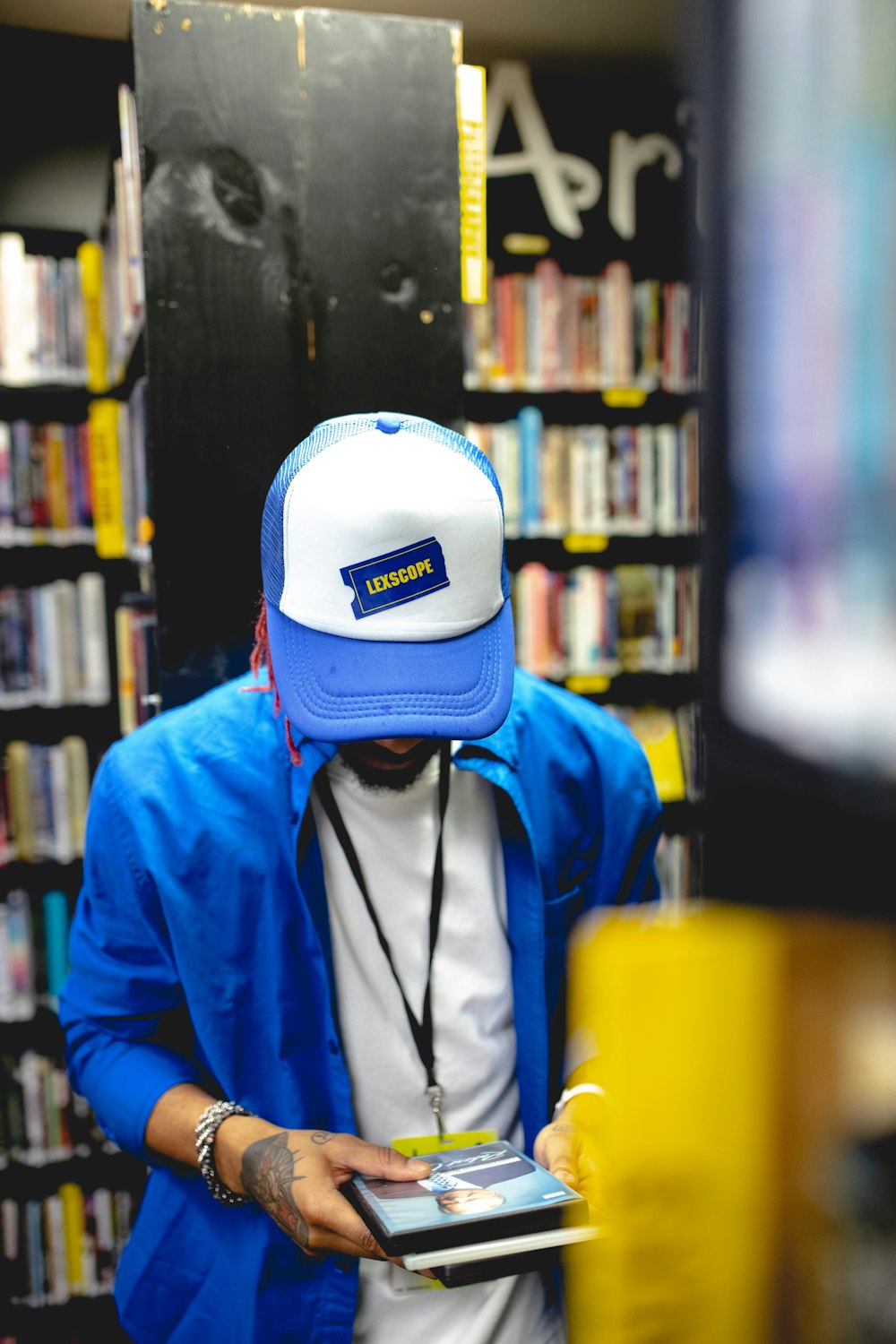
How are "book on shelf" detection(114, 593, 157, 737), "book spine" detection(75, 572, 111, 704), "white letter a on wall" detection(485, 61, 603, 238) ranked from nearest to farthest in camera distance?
"book on shelf" detection(114, 593, 157, 737) → "book spine" detection(75, 572, 111, 704) → "white letter a on wall" detection(485, 61, 603, 238)

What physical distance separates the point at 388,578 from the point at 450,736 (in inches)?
6.0

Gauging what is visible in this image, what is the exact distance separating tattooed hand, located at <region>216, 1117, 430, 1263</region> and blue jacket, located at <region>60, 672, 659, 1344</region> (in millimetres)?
64

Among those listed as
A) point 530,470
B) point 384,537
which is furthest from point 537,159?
point 384,537

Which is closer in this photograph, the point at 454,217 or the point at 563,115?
the point at 454,217

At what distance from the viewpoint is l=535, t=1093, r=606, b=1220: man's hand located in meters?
1.01

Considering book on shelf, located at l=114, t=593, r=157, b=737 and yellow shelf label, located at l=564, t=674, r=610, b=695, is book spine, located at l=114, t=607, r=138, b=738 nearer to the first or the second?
book on shelf, located at l=114, t=593, r=157, b=737

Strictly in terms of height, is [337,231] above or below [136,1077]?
above

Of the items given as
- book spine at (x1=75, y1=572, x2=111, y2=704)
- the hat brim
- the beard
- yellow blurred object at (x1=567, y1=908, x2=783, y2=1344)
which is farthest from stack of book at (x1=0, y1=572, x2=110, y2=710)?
yellow blurred object at (x1=567, y1=908, x2=783, y2=1344)

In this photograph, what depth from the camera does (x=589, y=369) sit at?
116 inches

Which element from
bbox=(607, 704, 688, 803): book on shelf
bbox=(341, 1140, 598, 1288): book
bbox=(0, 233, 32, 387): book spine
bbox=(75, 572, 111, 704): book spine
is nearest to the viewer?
bbox=(341, 1140, 598, 1288): book

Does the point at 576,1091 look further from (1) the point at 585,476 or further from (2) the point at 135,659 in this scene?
(1) the point at 585,476

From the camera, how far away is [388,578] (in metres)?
0.95

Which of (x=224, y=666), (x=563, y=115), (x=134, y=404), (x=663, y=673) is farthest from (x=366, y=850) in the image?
(x=563, y=115)

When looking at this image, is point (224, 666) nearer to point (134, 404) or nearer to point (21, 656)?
point (134, 404)
